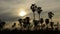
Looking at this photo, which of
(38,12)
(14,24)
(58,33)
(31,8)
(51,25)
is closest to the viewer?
(58,33)

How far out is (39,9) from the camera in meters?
102

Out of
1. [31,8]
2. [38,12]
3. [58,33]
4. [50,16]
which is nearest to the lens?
[58,33]

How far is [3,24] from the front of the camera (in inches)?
5320

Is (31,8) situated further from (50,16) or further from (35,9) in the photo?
(50,16)

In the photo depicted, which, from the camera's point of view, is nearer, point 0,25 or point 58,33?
point 58,33

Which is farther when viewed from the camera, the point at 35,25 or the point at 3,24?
the point at 3,24

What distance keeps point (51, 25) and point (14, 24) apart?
131ft

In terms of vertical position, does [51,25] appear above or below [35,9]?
below

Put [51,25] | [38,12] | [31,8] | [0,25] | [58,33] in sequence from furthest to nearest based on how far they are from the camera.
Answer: [0,25] → [51,25] → [38,12] → [31,8] → [58,33]

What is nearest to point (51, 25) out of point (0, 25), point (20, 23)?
point (20, 23)

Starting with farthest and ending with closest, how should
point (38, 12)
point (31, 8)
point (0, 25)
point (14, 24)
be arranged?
point (14, 24) < point (0, 25) < point (38, 12) < point (31, 8)

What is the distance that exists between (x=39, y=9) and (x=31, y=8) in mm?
7369

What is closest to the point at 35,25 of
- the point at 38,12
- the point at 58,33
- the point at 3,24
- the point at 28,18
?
the point at 28,18

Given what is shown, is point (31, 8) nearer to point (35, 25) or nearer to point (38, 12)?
point (38, 12)
